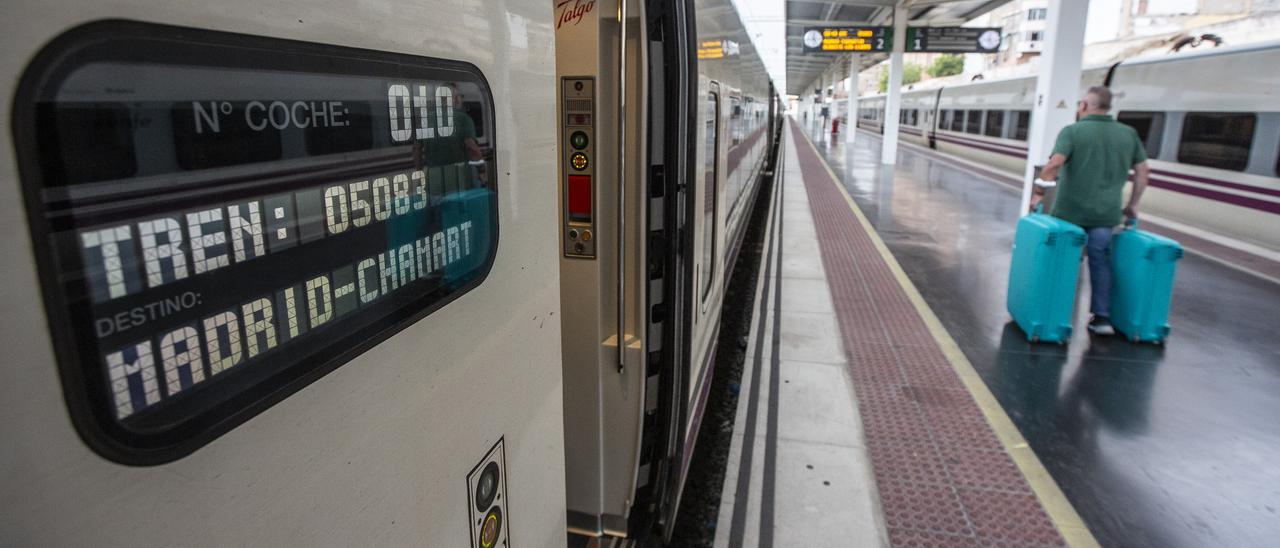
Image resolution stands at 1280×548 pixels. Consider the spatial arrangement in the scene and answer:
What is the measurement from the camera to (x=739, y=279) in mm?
8922

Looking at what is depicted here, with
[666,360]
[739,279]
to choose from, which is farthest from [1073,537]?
[739,279]

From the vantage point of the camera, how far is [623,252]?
2.56 metres

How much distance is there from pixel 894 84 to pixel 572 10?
74.8 ft

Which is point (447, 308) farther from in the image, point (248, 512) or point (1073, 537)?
point (1073, 537)

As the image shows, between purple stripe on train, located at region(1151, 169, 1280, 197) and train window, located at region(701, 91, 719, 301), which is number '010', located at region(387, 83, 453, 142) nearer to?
train window, located at region(701, 91, 719, 301)

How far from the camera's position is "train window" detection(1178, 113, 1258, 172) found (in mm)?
9766

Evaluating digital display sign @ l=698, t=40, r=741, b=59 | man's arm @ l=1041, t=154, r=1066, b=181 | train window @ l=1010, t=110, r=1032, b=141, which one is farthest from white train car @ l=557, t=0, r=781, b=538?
train window @ l=1010, t=110, r=1032, b=141

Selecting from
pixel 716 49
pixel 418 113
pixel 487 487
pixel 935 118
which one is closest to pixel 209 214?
pixel 418 113

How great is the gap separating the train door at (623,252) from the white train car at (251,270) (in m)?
1.02

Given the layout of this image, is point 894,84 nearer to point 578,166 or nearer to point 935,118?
point 935,118

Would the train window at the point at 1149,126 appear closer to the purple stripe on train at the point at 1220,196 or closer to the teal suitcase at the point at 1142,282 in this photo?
the purple stripe on train at the point at 1220,196

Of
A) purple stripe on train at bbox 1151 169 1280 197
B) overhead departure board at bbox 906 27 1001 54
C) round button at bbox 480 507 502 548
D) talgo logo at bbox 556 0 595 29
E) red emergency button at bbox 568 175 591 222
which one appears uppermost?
overhead departure board at bbox 906 27 1001 54

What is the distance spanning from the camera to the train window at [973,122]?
72.3 ft

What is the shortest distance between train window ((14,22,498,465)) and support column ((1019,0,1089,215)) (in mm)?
8476
